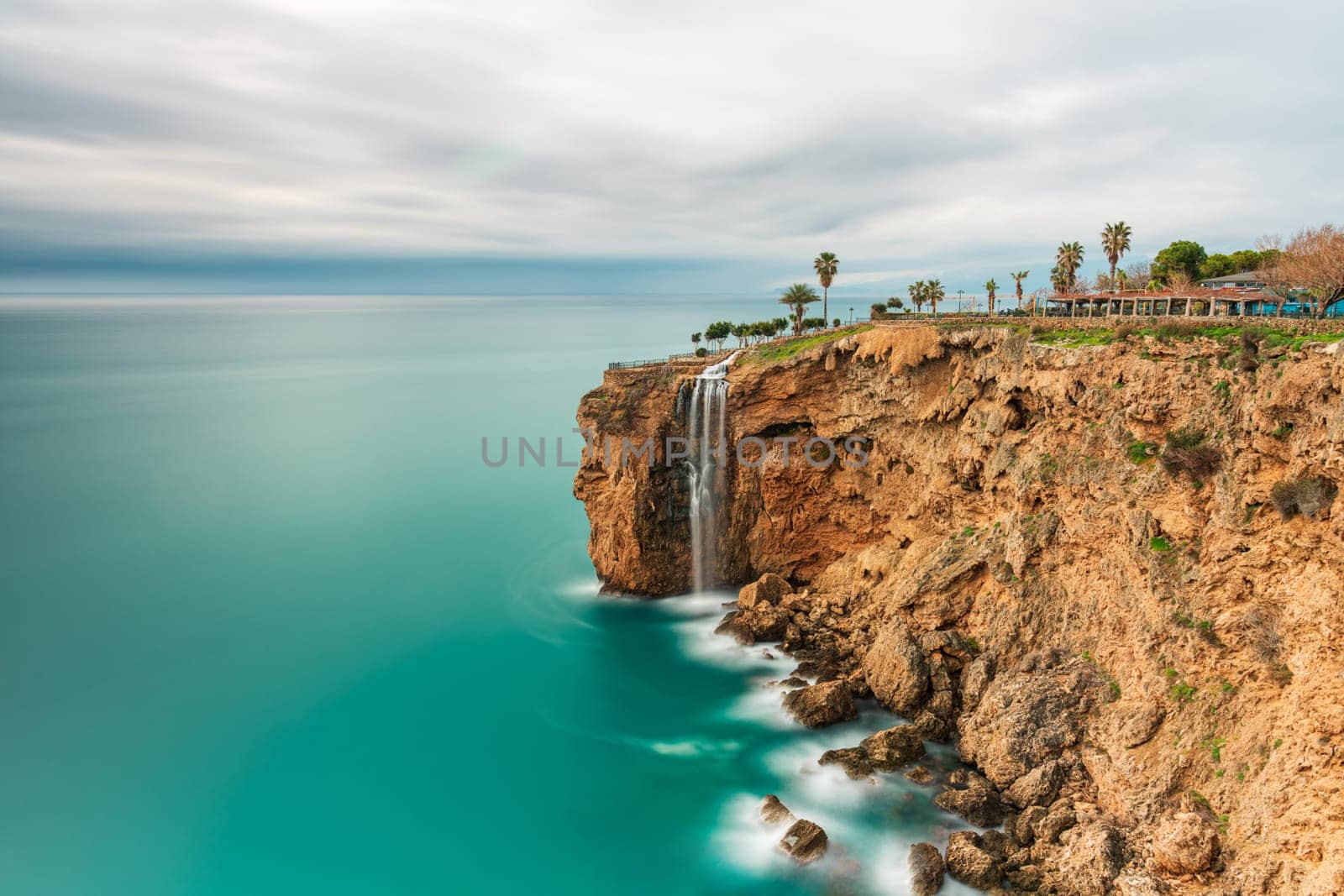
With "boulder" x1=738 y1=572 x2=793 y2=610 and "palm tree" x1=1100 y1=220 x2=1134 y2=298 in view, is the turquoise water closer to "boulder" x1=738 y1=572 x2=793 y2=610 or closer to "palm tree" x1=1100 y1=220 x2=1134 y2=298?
"boulder" x1=738 y1=572 x2=793 y2=610

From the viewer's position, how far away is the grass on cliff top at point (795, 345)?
4078cm

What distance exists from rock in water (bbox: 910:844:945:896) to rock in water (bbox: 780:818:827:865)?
278 cm

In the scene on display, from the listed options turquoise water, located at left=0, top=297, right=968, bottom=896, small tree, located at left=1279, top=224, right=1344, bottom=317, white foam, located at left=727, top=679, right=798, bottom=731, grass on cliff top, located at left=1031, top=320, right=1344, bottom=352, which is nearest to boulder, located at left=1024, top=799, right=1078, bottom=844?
turquoise water, located at left=0, top=297, right=968, bottom=896

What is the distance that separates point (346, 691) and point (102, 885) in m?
10.9

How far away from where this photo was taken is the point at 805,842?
22.6 metres

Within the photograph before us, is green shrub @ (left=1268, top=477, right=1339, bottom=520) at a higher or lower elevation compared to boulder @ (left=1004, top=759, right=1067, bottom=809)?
higher

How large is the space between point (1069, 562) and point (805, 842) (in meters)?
15.1

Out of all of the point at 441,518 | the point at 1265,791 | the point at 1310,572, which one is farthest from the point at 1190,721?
the point at 441,518

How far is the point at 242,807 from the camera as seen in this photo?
26.1 metres

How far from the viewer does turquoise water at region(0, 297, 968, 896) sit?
23.8 metres

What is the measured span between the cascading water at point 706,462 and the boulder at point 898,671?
1343 cm

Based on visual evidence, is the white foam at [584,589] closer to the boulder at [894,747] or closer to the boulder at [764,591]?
the boulder at [764,591]

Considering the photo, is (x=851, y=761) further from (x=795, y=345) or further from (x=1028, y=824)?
(x=795, y=345)

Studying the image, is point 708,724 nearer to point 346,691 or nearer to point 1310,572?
point 346,691
